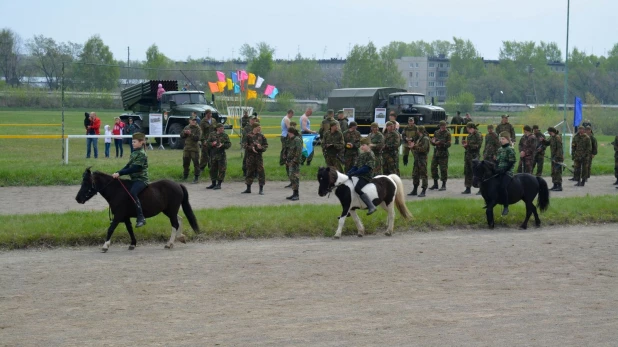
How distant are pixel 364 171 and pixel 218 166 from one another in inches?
295

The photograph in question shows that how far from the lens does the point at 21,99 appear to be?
63469 mm

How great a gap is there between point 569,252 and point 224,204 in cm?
826

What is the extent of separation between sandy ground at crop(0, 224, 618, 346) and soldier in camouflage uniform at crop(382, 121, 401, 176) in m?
6.29

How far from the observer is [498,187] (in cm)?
1664

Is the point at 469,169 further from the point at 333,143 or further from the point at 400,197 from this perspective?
the point at 400,197

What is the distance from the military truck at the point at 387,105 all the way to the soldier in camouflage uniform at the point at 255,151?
65.3 feet

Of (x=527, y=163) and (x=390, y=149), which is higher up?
(x=390, y=149)

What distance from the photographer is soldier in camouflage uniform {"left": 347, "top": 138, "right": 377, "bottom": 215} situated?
15.2m

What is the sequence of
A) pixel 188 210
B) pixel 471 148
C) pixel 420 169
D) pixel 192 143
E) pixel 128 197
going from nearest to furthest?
1. pixel 128 197
2. pixel 188 210
3. pixel 420 169
4. pixel 471 148
5. pixel 192 143

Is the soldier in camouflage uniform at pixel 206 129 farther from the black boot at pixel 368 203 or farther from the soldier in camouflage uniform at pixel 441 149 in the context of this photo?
the black boot at pixel 368 203

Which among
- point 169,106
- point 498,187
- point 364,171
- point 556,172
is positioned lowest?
point 556,172

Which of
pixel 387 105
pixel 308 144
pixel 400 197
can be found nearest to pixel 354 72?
pixel 387 105

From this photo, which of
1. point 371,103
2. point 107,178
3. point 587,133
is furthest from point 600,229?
point 371,103

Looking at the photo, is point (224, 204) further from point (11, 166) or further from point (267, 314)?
point (267, 314)
